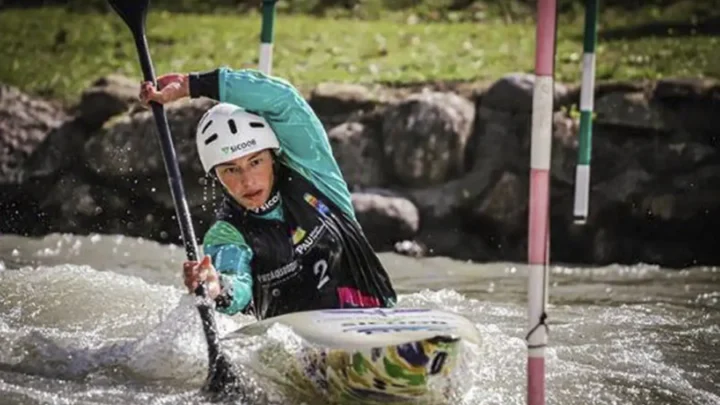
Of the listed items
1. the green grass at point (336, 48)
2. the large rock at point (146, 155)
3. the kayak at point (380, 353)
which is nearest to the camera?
the kayak at point (380, 353)

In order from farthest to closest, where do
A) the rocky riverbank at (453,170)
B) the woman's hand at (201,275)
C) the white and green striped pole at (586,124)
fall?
the rocky riverbank at (453,170), the white and green striped pole at (586,124), the woman's hand at (201,275)

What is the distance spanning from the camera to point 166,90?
605 cm

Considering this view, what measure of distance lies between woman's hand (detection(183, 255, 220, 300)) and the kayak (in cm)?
35

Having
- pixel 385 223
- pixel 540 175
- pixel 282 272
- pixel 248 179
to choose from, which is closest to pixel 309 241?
pixel 282 272

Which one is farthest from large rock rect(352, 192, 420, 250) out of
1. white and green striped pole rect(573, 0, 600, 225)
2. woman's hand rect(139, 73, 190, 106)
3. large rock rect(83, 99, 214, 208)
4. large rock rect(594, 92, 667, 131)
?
woman's hand rect(139, 73, 190, 106)

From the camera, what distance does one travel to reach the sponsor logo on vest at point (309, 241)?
5.86 meters

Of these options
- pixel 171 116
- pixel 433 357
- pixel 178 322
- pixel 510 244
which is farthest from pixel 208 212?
pixel 433 357

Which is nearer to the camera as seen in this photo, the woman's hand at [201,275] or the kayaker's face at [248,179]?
the woman's hand at [201,275]

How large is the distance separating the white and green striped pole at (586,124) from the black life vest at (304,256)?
1982 mm

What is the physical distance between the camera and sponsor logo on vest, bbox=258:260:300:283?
5.85m

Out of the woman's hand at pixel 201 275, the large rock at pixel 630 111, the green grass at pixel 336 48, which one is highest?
the green grass at pixel 336 48

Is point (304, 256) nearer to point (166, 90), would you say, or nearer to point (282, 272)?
point (282, 272)

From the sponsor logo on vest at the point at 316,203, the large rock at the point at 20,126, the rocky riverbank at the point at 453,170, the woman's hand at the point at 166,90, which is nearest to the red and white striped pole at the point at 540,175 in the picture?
the sponsor logo on vest at the point at 316,203

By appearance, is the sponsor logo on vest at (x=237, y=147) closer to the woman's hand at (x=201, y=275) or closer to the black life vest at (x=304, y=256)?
the black life vest at (x=304, y=256)
